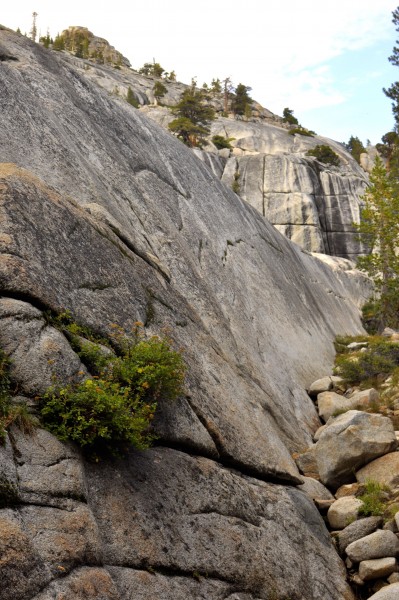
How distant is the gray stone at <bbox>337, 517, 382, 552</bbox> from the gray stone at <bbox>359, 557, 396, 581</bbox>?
0.76 metres

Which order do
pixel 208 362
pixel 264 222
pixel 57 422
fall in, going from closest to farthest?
pixel 57 422
pixel 208 362
pixel 264 222

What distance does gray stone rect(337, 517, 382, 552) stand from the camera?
1099cm

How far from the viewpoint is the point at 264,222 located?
28750 mm

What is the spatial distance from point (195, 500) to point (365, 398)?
9.53m

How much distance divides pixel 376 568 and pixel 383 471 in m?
2.89

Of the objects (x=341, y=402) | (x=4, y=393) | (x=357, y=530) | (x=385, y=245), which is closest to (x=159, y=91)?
(x=385, y=245)

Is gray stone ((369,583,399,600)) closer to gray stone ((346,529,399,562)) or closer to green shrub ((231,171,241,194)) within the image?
gray stone ((346,529,399,562))

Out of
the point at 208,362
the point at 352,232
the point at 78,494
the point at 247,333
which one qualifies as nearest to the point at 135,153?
the point at 247,333

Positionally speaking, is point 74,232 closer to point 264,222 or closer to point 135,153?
point 135,153

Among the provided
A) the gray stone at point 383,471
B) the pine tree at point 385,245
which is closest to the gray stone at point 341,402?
the gray stone at point 383,471

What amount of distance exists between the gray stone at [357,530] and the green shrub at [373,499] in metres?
0.21

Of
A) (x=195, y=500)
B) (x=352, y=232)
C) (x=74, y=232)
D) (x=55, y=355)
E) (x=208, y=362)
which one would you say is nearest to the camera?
(x=55, y=355)

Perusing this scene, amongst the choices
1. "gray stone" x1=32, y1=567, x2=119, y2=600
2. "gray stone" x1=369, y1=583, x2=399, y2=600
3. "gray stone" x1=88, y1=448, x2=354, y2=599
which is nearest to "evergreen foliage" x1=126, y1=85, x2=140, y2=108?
"gray stone" x1=88, y1=448, x2=354, y2=599

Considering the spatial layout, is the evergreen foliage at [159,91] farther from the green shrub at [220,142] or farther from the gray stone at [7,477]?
the gray stone at [7,477]
